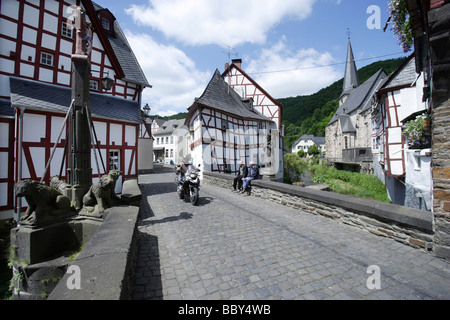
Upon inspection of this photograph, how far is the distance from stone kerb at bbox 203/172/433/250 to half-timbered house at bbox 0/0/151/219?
6.95m

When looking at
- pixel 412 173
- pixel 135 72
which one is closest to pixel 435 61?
pixel 412 173

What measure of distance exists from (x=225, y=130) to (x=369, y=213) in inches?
485

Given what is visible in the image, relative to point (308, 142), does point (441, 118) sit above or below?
below

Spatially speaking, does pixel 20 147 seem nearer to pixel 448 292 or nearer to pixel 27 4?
pixel 27 4

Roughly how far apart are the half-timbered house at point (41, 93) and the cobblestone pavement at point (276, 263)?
18.8 feet

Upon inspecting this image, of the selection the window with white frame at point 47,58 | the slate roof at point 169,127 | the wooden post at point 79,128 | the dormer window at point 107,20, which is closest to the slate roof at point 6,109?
the window with white frame at point 47,58

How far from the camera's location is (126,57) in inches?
500

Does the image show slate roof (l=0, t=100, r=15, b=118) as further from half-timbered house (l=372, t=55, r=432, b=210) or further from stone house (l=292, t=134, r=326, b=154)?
stone house (l=292, t=134, r=326, b=154)

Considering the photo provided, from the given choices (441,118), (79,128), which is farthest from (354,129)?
(79,128)

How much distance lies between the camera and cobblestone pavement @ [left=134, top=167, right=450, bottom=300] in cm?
255

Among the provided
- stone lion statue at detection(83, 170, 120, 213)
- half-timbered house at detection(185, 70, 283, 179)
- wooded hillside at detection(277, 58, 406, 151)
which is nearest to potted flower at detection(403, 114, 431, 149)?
half-timbered house at detection(185, 70, 283, 179)

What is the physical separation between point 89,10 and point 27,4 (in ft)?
7.39

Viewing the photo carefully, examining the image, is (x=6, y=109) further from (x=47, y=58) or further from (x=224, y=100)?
(x=224, y=100)
